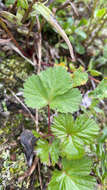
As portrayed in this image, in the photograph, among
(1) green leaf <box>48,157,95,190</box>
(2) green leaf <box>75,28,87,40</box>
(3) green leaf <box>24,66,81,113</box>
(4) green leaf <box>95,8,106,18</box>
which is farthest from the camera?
(2) green leaf <box>75,28,87,40</box>

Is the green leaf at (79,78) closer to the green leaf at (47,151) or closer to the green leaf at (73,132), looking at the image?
the green leaf at (73,132)

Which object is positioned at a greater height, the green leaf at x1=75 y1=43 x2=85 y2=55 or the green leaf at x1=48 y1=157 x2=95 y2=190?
the green leaf at x1=75 y1=43 x2=85 y2=55

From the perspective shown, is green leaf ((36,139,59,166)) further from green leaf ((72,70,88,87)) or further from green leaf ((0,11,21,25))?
green leaf ((0,11,21,25))

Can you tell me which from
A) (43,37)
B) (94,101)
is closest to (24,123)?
(94,101)

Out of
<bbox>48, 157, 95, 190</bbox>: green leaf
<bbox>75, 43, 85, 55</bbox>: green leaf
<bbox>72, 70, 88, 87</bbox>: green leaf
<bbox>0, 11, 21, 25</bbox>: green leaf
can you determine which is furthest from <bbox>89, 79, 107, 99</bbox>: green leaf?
<bbox>0, 11, 21, 25</bbox>: green leaf

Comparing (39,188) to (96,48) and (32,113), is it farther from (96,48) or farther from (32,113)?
(96,48)

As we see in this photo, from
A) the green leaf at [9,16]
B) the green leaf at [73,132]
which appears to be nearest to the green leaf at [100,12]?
the green leaf at [9,16]

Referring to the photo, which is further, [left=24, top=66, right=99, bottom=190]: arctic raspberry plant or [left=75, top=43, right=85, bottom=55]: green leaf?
[left=75, top=43, right=85, bottom=55]: green leaf
